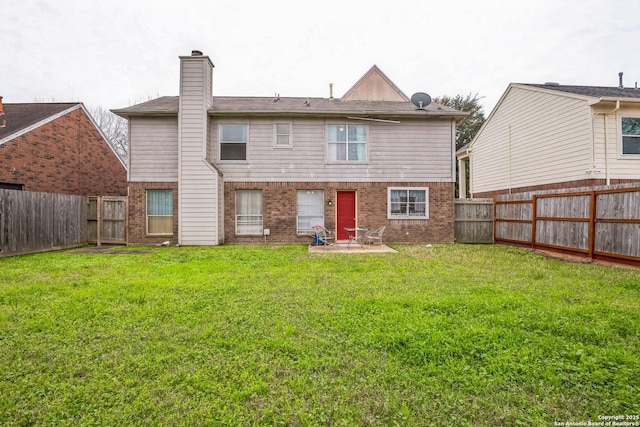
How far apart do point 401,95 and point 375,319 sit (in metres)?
12.9

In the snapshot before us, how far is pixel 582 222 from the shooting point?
7867 millimetres

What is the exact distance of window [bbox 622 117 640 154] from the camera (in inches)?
401

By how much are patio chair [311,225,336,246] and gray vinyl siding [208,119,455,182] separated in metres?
1.99

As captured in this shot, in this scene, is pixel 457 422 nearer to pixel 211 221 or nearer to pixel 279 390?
pixel 279 390

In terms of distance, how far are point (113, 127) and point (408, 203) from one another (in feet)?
109

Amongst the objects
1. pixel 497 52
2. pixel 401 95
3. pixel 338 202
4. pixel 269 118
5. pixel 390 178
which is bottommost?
pixel 338 202

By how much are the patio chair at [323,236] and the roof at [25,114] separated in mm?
13713

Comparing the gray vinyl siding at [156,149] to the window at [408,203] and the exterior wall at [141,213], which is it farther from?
the window at [408,203]

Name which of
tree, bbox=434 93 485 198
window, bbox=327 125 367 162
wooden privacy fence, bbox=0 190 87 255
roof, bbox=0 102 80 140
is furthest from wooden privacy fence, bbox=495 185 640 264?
roof, bbox=0 102 80 140

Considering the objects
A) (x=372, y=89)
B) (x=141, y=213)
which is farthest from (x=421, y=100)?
(x=141, y=213)

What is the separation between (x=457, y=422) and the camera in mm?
1952

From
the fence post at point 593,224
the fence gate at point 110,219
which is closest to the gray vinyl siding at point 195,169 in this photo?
the fence gate at point 110,219

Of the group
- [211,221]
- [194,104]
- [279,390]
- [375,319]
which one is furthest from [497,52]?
[279,390]

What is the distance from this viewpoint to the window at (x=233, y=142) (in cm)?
1186
